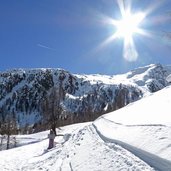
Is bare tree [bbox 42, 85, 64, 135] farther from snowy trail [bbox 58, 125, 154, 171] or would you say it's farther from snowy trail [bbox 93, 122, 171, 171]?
snowy trail [bbox 93, 122, 171, 171]

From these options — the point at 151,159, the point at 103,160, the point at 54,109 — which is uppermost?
the point at 54,109

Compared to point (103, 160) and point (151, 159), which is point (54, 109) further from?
point (151, 159)

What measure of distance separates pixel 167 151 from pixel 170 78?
11926mm

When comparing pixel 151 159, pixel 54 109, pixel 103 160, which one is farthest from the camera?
pixel 54 109

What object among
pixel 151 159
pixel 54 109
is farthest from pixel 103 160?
pixel 54 109

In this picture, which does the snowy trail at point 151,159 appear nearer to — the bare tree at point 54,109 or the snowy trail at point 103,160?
the snowy trail at point 103,160

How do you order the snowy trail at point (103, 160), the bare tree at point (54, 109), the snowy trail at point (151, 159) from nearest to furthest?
the snowy trail at point (151, 159), the snowy trail at point (103, 160), the bare tree at point (54, 109)

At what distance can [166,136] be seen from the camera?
1119 cm

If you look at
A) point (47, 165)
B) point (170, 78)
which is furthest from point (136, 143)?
point (170, 78)

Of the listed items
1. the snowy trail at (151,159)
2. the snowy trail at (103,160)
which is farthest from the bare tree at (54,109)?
the snowy trail at (151,159)

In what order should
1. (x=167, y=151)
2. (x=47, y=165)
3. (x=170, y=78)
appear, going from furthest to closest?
1. (x=170, y=78)
2. (x=47, y=165)
3. (x=167, y=151)

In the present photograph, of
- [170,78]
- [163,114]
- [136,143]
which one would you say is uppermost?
[170,78]

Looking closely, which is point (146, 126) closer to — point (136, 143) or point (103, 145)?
point (136, 143)

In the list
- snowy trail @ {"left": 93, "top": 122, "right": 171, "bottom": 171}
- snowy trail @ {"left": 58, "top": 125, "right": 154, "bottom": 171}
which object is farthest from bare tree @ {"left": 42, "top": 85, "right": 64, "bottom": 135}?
snowy trail @ {"left": 93, "top": 122, "right": 171, "bottom": 171}
